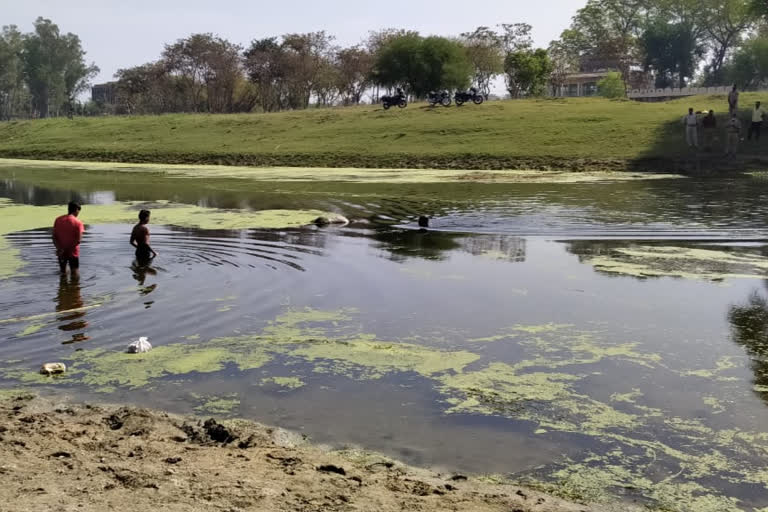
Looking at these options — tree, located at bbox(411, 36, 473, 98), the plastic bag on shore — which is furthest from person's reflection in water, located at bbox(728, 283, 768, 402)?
tree, located at bbox(411, 36, 473, 98)

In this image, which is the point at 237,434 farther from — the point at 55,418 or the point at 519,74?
the point at 519,74

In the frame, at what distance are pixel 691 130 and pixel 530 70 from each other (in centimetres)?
3941

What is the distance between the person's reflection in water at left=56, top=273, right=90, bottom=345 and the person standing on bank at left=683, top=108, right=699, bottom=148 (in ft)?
104

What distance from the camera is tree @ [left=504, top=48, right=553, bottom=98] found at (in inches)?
3012

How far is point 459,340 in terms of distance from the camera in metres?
9.41

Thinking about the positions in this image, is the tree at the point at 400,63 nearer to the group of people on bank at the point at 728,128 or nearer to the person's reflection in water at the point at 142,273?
the group of people on bank at the point at 728,128

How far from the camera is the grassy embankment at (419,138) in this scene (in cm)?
3949

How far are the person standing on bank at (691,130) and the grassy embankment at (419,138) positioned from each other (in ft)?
1.70

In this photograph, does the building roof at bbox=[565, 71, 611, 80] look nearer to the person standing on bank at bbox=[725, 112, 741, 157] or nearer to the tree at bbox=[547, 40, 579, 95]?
the tree at bbox=[547, 40, 579, 95]

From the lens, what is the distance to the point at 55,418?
22.1 ft

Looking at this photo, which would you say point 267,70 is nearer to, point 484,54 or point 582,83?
point 484,54

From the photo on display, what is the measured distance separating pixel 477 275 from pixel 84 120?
61723mm

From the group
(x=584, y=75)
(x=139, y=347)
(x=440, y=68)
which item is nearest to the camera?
(x=139, y=347)

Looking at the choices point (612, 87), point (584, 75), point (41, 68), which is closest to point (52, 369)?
point (612, 87)
